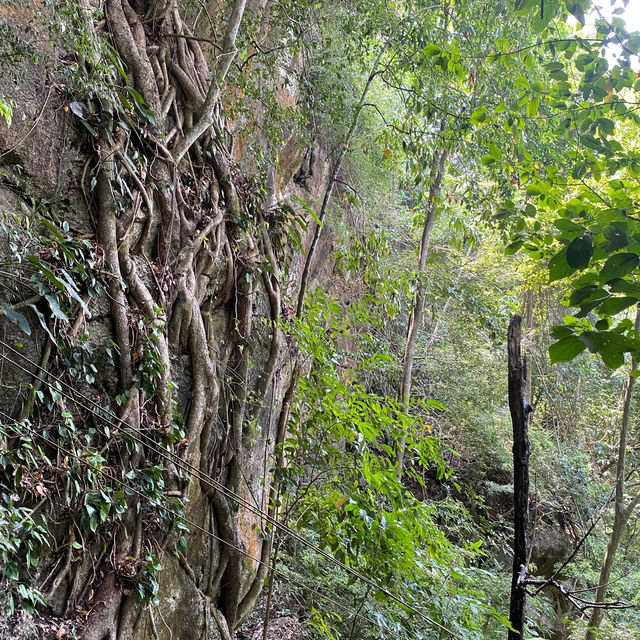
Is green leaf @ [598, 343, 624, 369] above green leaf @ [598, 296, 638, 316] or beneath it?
beneath

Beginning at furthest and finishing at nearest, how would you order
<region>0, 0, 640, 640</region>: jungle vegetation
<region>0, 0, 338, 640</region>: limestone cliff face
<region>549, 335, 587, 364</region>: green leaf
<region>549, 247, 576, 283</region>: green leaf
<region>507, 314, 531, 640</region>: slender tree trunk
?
<region>0, 0, 338, 640</region>: limestone cliff face → <region>507, 314, 531, 640</region>: slender tree trunk → <region>0, 0, 640, 640</region>: jungle vegetation → <region>549, 247, 576, 283</region>: green leaf → <region>549, 335, 587, 364</region>: green leaf

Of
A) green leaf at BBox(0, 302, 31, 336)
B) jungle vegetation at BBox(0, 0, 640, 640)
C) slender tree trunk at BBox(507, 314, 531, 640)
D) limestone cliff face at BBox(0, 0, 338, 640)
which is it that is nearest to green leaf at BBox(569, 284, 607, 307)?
jungle vegetation at BBox(0, 0, 640, 640)

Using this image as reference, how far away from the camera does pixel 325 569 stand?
12.2ft

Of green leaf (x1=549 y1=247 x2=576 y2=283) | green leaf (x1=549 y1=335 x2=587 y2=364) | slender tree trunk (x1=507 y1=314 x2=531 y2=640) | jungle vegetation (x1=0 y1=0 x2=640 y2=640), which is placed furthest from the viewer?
slender tree trunk (x1=507 y1=314 x2=531 y2=640)

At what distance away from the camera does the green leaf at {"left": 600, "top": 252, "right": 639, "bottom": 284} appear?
882 mm

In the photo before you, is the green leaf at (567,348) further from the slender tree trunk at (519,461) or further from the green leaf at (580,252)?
the slender tree trunk at (519,461)

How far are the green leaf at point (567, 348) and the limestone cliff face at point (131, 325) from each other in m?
1.32

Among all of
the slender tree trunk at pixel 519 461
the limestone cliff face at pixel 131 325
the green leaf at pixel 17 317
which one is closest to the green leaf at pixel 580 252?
the slender tree trunk at pixel 519 461

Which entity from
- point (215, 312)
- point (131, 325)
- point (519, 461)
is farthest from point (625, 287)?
point (215, 312)

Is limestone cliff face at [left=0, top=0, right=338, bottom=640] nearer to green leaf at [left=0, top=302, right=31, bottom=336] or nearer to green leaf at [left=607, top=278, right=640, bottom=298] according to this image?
green leaf at [left=0, top=302, right=31, bottom=336]

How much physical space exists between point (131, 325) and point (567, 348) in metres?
1.86

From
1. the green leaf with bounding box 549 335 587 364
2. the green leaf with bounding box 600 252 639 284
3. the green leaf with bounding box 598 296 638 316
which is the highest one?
the green leaf with bounding box 600 252 639 284

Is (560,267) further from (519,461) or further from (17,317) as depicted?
(17,317)

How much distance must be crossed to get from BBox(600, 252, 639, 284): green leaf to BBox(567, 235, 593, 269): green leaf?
0.12 feet
